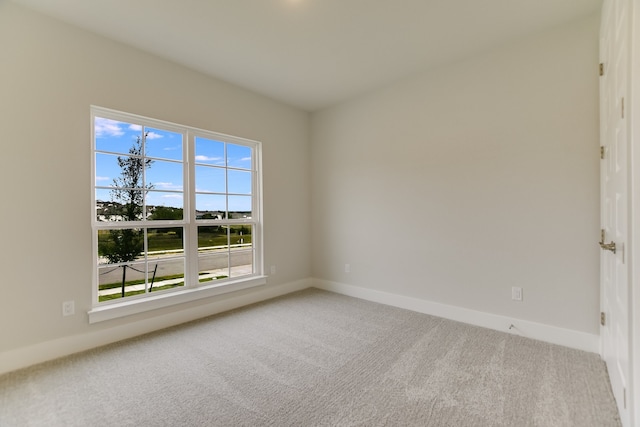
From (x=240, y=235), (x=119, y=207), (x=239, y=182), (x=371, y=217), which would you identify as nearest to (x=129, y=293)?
(x=119, y=207)

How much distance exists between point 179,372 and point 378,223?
2617mm

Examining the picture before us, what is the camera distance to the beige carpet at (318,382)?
159 centimetres

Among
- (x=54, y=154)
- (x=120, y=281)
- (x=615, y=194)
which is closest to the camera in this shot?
(x=615, y=194)

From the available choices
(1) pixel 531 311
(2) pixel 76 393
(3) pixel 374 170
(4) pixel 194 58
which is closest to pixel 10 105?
(4) pixel 194 58

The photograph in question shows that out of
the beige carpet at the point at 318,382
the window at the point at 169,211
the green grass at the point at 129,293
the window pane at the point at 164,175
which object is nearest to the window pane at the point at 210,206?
the window at the point at 169,211

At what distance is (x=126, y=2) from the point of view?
83.1 inches

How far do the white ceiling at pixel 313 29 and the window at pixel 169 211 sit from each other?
76 centimetres

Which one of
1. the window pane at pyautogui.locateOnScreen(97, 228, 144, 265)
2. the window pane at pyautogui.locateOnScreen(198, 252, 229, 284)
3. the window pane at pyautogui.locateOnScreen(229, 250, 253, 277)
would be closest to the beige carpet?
the window pane at pyautogui.locateOnScreen(198, 252, 229, 284)

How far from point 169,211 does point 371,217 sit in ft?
7.95

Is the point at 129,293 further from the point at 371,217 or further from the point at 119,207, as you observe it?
the point at 371,217

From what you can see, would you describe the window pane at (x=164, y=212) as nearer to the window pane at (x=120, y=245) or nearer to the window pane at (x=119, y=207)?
the window pane at (x=119, y=207)

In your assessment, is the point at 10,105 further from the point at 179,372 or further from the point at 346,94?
the point at 346,94

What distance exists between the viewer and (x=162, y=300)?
283cm

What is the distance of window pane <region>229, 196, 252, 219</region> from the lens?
3605mm
